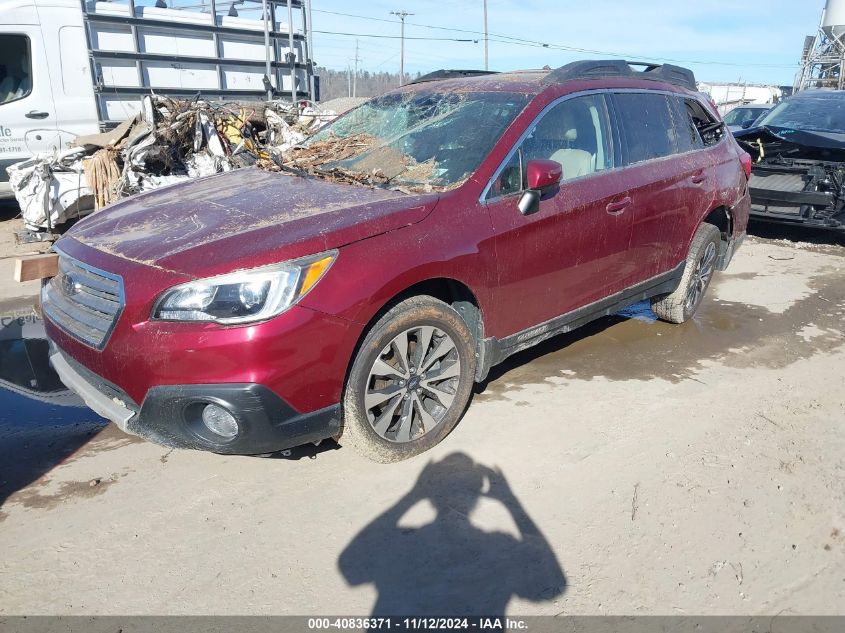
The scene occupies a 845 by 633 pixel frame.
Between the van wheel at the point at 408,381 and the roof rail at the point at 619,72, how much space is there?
1783 mm

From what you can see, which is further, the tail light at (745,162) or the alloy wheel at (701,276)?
the tail light at (745,162)

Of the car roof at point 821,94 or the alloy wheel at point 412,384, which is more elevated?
the car roof at point 821,94

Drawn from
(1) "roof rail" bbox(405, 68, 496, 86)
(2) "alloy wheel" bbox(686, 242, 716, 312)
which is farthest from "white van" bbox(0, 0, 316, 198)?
(2) "alloy wheel" bbox(686, 242, 716, 312)

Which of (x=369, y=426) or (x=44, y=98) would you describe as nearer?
(x=369, y=426)

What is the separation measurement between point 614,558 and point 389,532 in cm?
95

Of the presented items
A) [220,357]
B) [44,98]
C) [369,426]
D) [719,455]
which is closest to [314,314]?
[220,357]

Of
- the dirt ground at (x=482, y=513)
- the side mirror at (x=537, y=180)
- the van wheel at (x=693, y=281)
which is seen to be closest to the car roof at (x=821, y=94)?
the van wheel at (x=693, y=281)

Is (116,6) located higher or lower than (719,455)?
higher

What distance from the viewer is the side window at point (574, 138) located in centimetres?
362

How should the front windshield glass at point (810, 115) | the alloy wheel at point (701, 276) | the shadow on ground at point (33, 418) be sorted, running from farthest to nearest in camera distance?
the front windshield glass at point (810, 115)
the alloy wheel at point (701, 276)
the shadow on ground at point (33, 418)

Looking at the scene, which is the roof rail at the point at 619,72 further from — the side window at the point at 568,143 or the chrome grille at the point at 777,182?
the chrome grille at the point at 777,182

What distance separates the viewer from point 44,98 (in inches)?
320

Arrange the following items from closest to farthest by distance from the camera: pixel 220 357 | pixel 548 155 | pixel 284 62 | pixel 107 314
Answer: pixel 220 357 < pixel 107 314 < pixel 548 155 < pixel 284 62

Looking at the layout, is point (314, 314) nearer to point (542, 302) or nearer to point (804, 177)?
point (542, 302)
